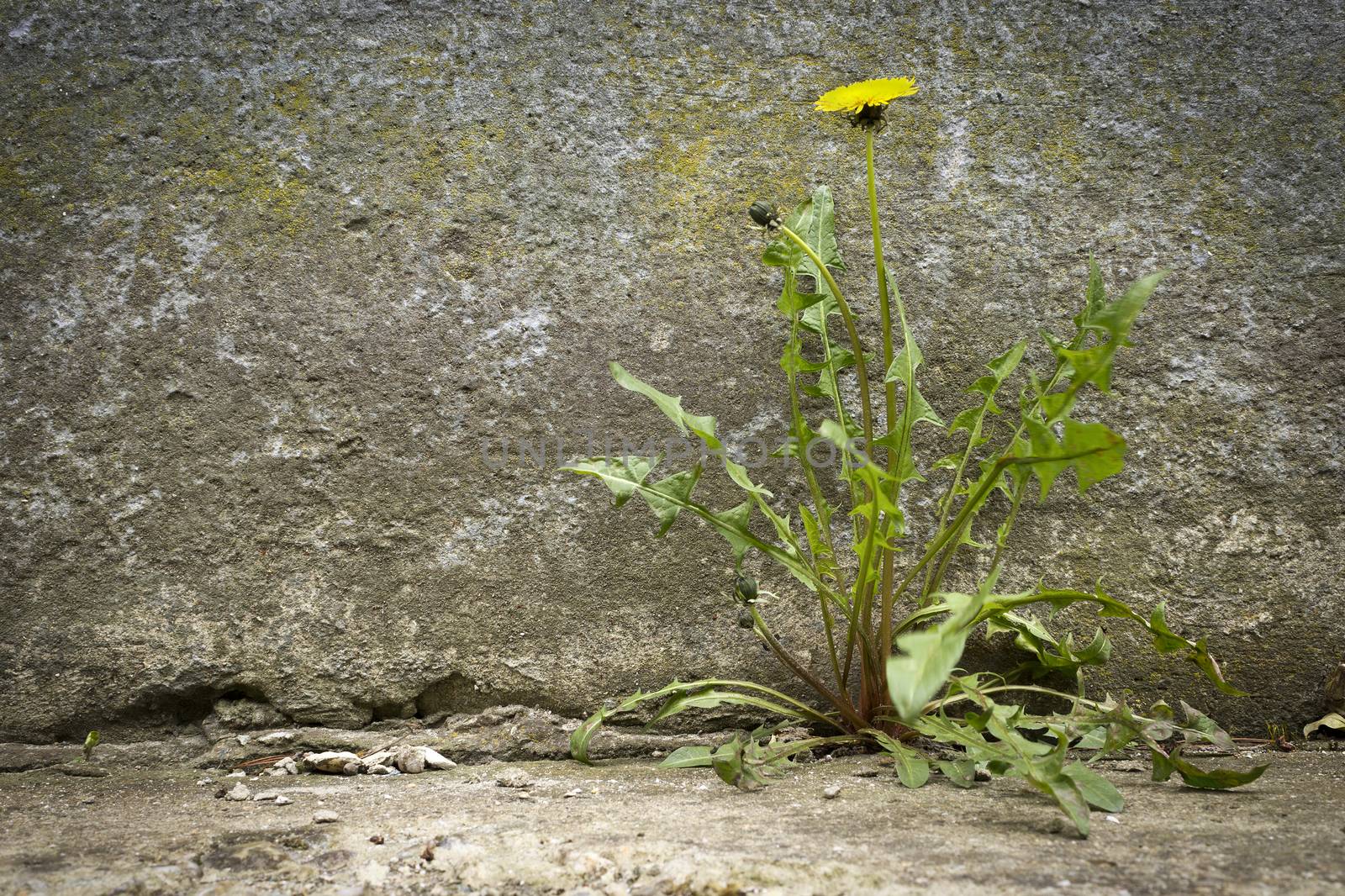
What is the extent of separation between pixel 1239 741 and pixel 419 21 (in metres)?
2.17

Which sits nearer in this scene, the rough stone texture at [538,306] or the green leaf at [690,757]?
the green leaf at [690,757]

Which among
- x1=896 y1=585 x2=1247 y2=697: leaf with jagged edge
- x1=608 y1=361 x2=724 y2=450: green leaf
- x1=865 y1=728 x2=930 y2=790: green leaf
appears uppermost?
x1=608 y1=361 x2=724 y2=450: green leaf

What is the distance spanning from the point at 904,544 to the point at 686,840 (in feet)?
2.85

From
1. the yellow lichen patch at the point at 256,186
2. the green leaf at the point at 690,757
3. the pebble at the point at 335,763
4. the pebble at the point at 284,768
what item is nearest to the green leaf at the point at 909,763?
the green leaf at the point at 690,757

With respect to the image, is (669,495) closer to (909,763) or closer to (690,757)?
(690,757)

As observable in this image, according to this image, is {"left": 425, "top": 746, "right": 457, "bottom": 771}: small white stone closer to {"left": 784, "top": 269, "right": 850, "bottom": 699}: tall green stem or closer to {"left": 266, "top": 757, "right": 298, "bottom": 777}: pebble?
{"left": 266, "top": 757, "right": 298, "bottom": 777}: pebble

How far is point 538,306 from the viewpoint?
6.12 ft

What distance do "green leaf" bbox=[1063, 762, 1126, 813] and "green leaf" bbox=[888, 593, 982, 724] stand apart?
29 cm

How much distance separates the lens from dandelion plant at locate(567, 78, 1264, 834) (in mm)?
1271

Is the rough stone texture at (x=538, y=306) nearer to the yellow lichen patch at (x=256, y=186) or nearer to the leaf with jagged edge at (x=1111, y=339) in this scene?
the yellow lichen patch at (x=256, y=186)

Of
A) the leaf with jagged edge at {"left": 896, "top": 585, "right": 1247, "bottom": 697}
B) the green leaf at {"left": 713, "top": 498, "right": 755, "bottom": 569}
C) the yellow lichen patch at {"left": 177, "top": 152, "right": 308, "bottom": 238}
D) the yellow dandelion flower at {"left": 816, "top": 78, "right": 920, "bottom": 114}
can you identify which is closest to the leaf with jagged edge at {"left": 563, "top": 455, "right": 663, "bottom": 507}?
the green leaf at {"left": 713, "top": 498, "right": 755, "bottom": 569}

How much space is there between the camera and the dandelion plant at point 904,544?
4.17 ft

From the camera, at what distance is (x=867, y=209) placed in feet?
6.27

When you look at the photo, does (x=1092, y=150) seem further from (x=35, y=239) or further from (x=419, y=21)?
(x=35, y=239)
